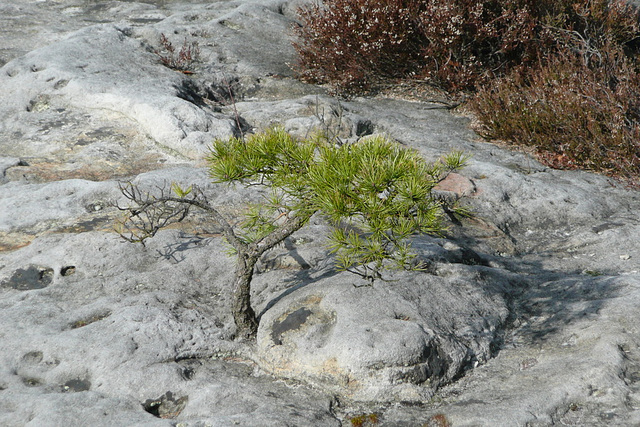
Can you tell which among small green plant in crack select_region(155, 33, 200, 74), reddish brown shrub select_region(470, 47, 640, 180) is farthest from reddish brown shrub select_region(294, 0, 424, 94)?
small green plant in crack select_region(155, 33, 200, 74)

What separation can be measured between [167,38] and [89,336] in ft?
24.5

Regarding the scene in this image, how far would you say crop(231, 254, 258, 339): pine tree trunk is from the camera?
11.0 feet

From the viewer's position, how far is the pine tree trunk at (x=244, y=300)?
3.36 metres

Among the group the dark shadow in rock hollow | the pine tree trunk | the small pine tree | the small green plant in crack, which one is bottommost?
the dark shadow in rock hollow

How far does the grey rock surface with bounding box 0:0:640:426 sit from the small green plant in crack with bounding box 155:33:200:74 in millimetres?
1725

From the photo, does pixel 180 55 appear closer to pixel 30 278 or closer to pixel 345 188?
pixel 30 278

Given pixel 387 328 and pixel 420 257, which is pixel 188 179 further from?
pixel 387 328

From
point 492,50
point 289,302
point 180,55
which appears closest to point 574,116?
point 492,50

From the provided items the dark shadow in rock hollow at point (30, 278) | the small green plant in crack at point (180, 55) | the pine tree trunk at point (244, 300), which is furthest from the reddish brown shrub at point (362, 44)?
the pine tree trunk at point (244, 300)

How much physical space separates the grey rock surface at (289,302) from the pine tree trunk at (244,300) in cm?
10

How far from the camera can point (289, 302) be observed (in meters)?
3.53

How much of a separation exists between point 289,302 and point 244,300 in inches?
11.8

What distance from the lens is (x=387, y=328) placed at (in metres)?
3.16

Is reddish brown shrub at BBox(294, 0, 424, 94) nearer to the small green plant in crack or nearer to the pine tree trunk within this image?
the small green plant in crack
